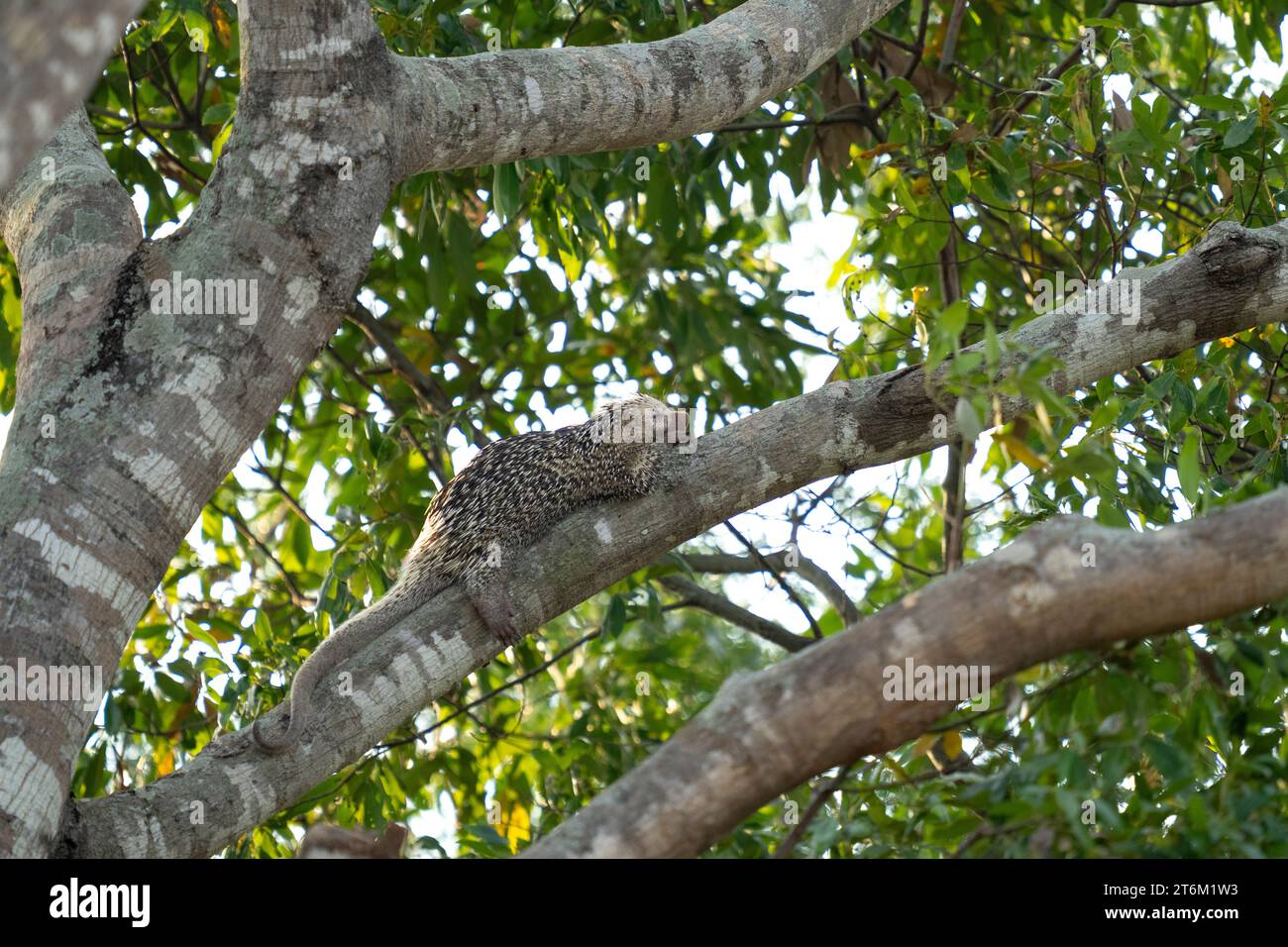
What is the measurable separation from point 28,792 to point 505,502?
2.34 metres

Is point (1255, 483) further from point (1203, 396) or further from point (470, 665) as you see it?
point (470, 665)

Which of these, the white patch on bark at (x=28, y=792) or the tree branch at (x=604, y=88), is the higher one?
the tree branch at (x=604, y=88)

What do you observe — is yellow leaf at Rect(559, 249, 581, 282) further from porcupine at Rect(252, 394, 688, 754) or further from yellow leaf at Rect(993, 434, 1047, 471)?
yellow leaf at Rect(993, 434, 1047, 471)

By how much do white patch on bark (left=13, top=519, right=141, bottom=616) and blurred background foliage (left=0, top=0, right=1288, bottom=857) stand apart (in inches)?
74.7

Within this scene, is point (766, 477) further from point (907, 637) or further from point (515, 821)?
point (515, 821)

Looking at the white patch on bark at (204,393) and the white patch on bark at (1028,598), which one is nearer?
the white patch on bark at (1028,598)

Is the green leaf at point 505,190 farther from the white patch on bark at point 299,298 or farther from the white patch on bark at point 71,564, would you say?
the white patch on bark at point 71,564

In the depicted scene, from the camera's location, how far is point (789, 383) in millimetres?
8508

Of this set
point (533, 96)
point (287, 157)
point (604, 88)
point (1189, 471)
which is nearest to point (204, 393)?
point (287, 157)

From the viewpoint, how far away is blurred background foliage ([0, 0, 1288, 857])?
11.9 ft

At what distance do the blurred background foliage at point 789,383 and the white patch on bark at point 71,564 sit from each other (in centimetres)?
190

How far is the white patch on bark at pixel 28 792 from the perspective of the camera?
3338mm

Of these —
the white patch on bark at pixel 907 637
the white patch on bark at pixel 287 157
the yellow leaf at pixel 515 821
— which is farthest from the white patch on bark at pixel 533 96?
the yellow leaf at pixel 515 821
